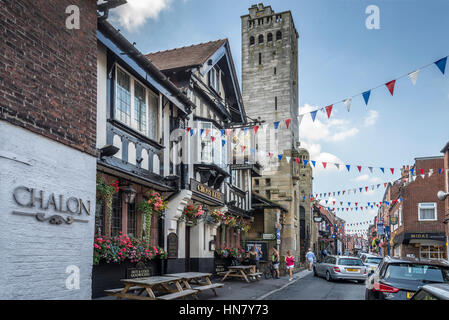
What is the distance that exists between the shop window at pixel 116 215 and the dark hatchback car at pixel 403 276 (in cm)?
690

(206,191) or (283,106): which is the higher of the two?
(283,106)

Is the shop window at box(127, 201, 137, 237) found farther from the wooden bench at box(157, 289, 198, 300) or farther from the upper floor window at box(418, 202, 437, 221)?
the upper floor window at box(418, 202, 437, 221)

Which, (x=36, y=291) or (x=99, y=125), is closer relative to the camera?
(x=36, y=291)

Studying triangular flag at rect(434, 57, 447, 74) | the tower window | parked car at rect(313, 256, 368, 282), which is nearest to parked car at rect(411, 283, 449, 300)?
triangular flag at rect(434, 57, 447, 74)

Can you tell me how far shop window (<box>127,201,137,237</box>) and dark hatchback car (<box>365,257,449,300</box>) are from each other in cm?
711

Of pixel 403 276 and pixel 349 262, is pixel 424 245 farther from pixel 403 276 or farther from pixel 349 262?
pixel 403 276

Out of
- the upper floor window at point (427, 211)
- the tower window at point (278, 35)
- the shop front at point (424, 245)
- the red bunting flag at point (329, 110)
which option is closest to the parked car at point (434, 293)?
the red bunting flag at point (329, 110)

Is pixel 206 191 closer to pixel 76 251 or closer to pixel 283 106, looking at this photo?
pixel 76 251

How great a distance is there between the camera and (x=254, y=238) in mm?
32031

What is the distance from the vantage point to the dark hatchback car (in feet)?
26.5

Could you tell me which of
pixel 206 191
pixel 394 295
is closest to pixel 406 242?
pixel 206 191

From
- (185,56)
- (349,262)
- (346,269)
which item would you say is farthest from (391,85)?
(349,262)

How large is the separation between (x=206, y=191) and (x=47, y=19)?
10674 millimetres

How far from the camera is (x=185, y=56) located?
18.6 metres
